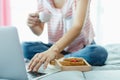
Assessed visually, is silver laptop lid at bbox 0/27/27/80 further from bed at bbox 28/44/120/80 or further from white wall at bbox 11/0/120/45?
white wall at bbox 11/0/120/45

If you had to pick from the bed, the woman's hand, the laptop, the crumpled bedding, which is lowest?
the crumpled bedding

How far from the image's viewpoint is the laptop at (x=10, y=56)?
829 mm

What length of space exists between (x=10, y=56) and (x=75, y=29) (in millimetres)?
583

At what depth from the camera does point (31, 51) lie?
1574mm

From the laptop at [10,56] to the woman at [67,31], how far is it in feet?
1.00

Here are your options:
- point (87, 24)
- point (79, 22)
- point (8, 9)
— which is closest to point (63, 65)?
point (79, 22)

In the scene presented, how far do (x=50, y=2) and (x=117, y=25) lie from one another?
4.52 feet

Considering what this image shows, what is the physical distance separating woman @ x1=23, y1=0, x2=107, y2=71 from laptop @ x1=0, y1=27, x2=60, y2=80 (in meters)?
0.31

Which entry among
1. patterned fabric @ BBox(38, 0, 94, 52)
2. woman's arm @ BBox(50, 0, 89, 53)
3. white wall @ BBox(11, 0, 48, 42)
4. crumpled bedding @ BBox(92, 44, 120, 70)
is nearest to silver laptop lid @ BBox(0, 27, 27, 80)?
woman's arm @ BBox(50, 0, 89, 53)

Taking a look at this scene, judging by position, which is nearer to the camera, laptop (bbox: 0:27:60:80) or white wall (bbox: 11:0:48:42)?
laptop (bbox: 0:27:60:80)

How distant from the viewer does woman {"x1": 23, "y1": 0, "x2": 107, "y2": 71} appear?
1.36 metres

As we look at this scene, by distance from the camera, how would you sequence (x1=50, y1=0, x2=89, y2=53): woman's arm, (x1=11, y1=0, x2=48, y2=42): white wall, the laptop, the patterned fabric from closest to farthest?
the laptop < (x1=50, y1=0, x2=89, y2=53): woman's arm < the patterned fabric < (x1=11, y1=0, x2=48, y2=42): white wall

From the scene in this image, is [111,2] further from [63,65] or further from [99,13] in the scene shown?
[63,65]

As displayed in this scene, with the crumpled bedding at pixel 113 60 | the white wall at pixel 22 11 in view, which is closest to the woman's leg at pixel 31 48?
the crumpled bedding at pixel 113 60
